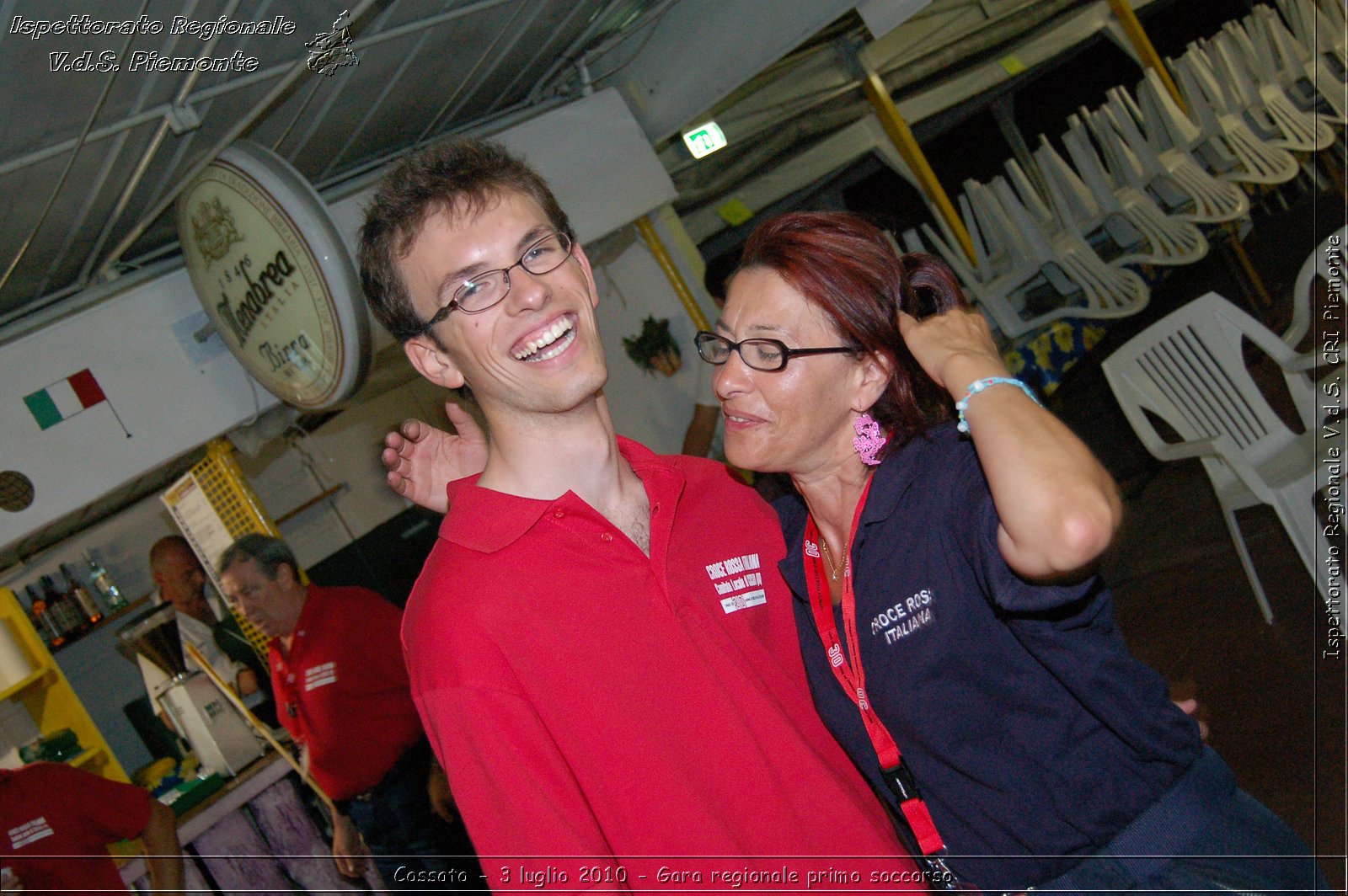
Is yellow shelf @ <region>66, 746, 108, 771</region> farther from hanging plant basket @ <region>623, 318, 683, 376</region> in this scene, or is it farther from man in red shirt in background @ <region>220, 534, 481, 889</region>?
hanging plant basket @ <region>623, 318, 683, 376</region>

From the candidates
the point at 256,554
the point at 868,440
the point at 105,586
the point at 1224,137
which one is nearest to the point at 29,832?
the point at 256,554

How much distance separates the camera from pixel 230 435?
4203 mm

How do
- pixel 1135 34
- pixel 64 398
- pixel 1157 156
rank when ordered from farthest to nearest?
pixel 1135 34 → pixel 1157 156 → pixel 64 398

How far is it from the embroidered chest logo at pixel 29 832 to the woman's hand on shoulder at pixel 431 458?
2393 mm

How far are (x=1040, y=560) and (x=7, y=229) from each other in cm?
371

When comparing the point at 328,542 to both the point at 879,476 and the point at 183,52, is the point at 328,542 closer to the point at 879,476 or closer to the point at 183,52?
the point at 183,52

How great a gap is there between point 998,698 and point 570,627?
668 millimetres

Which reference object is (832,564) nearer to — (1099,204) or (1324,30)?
(1099,204)

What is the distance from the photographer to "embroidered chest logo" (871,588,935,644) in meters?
1.40

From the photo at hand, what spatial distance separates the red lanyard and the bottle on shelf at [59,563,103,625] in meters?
6.75

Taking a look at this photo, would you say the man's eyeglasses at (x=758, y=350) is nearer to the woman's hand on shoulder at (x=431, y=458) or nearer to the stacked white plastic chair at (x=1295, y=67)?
the woman's hand on shoulder at (x=431, y=458)

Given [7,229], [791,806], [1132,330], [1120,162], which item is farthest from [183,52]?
[1132,330]

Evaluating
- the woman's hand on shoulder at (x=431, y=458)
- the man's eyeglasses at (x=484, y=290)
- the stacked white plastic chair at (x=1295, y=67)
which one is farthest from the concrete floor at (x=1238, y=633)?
the woman's hand on shoulder at (x=431, y=458)

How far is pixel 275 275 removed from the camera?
3.13 metres
